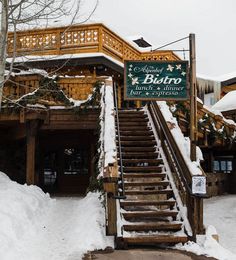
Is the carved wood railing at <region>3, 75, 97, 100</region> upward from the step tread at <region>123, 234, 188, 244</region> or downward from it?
upward

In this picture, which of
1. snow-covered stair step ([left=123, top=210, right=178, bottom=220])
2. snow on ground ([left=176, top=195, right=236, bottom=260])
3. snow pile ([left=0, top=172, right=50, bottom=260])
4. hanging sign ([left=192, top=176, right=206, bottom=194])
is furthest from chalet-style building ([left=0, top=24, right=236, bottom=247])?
snow pile ([left=0, top=172, right=50, bottom=260])

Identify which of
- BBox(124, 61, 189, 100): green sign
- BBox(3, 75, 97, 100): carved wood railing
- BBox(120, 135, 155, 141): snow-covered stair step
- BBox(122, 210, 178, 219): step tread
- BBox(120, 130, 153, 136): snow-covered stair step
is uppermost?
BBox(3, 75, 97, 100): carved wood railing

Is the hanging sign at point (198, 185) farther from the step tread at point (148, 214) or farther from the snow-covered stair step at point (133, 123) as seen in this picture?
the snow-covered stair step at point (133, 123)

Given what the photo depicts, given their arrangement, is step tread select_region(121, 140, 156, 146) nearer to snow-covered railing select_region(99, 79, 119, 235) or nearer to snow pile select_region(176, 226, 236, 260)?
snow-covered railing select_region(99, 79, 119, 235)

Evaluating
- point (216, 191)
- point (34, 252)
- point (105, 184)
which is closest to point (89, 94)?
point (105, 184)

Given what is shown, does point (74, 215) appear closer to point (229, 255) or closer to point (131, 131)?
point (131, 131)

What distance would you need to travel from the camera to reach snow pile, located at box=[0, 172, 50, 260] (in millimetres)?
5898

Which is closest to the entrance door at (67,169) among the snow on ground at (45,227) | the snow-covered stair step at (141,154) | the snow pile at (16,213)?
the snow pile at (16,213)

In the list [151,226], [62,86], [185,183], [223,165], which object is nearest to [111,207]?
[151,226]

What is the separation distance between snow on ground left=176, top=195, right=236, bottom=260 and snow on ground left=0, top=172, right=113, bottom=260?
1.54 meters

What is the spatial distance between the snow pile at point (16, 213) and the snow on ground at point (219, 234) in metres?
2.79

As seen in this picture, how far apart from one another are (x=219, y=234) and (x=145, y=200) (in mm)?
2097

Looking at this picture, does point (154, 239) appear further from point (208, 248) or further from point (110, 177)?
point (110, 177)

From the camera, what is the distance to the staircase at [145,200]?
21.4 ft
